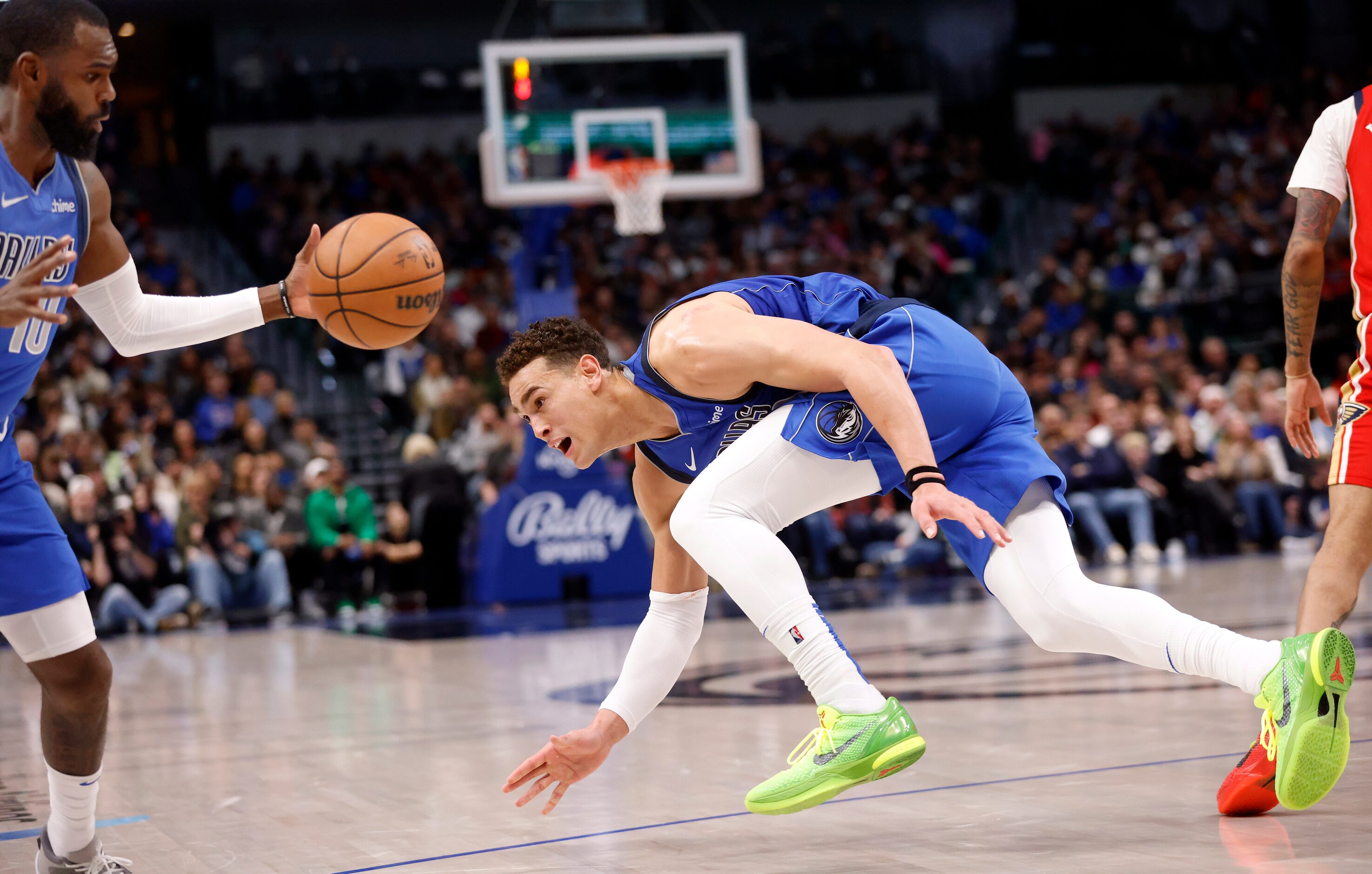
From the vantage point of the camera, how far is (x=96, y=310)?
368 centimetres

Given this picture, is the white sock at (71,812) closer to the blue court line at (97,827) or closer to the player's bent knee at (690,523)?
the blue court line at (97,827)

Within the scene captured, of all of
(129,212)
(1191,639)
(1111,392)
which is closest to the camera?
(1191,639)

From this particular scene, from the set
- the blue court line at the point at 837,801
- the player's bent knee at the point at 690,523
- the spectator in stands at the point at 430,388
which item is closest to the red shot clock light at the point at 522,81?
the spectator in stands at the point at 430,388

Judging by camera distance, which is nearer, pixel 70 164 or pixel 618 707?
pixel 70 164

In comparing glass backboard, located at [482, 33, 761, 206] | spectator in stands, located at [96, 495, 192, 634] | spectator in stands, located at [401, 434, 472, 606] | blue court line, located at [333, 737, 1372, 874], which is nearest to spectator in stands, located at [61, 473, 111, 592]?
spectator in stands, located at [96, 495, 192, 634]

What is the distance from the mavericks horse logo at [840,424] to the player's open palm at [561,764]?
3.21 feet

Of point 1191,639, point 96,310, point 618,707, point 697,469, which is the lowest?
→ point 618,707

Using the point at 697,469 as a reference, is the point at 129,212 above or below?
above

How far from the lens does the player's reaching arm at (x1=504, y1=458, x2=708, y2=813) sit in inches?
139

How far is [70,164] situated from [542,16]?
1140 centimetres

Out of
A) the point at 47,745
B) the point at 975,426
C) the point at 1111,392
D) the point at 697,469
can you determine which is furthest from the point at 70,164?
the point at 1111,392

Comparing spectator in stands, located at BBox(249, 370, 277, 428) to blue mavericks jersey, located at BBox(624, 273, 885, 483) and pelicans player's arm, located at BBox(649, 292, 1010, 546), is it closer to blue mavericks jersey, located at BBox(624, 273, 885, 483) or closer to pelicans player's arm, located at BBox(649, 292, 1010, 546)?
blue mavericks jersey, located at BBox(624, 273, 885, 483)

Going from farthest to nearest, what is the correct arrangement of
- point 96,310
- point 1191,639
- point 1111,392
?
1. point 1111,392
2. point 96,310
3. point 1191,639

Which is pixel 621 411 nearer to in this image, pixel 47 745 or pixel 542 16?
pixel 47 745
